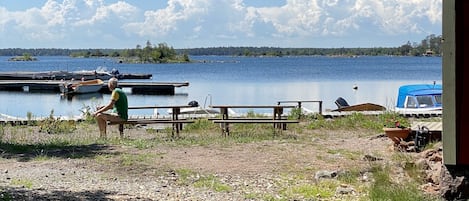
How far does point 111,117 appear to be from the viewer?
40.6 ft

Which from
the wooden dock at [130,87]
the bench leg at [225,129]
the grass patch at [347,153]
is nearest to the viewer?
the grass patch at [347,153]

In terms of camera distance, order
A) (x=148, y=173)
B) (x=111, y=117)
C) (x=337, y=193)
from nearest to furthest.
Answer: (x=337, y=193), (x=148, y=173), (x=111, y=117)

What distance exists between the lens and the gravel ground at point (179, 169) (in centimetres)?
689

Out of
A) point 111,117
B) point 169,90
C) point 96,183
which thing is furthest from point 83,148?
point 169,90

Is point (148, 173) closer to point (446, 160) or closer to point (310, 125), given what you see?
point (446, 160)

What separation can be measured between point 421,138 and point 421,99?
10.9m

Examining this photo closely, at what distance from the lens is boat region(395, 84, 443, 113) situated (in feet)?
63.9

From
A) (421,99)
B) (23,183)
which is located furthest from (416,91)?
(23,183)

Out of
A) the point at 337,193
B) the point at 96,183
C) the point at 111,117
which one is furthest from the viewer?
the point at 111,117

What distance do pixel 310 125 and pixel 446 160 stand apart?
25.8 feet

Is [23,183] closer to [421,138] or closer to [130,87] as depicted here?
[421,138]

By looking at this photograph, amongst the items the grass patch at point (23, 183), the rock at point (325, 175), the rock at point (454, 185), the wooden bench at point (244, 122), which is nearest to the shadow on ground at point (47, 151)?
the grass patch at point (23, 183)

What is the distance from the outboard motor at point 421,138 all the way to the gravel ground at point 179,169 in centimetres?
50

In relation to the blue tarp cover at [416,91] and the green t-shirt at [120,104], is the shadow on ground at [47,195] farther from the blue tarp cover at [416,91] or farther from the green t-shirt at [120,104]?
the blue tarp cover at [416,91]
